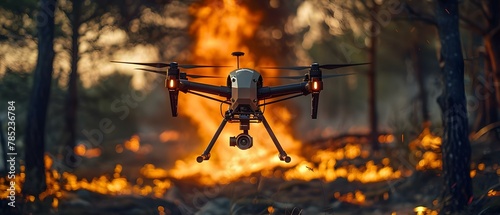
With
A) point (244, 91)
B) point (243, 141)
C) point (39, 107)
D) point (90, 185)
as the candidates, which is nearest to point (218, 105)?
point (90, 185)

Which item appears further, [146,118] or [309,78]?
[146,118]

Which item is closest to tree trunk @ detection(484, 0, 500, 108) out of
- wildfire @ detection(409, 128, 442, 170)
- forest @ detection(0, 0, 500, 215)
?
forest @ detection(0, 0, 500, 215)

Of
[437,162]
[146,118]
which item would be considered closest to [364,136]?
[437,162]

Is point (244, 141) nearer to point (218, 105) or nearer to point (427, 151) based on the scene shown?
point (427, 151)

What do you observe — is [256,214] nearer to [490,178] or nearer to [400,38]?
[490,178]

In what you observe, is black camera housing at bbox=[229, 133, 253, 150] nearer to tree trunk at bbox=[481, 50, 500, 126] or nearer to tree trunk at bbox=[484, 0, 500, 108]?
tree trunk at bbox=[484, 0, 500, 108]

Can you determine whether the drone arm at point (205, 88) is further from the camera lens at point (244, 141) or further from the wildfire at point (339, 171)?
the wildfire at point (339, 171)

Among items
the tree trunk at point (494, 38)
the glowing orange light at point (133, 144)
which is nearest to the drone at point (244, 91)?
the tree trunk at point (494, 38)
